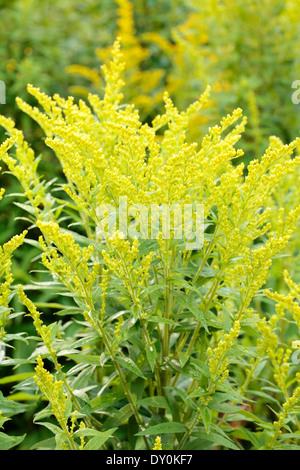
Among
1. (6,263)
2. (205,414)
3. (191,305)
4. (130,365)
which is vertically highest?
(6,263)

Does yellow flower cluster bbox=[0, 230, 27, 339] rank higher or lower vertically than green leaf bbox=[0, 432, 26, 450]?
higher

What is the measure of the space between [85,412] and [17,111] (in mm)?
3050

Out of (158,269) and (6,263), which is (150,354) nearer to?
(158,269)

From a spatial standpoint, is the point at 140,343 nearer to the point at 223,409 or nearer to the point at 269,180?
the point at 223,409

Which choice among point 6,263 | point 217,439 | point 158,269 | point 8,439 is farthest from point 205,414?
point 6,263

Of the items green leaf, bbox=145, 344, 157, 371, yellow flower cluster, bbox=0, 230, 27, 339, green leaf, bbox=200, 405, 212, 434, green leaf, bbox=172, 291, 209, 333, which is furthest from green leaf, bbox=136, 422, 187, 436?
yellow flower cluster, bbox=0, 230, 27, 339

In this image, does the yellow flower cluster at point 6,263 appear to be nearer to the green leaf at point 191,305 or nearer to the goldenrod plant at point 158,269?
the goldenrod plant at point 158,269

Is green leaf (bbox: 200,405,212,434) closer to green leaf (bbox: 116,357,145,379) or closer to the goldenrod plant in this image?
the goldenrod plant

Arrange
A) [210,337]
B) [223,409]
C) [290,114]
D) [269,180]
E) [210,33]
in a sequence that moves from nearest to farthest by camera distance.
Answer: [269,180]
[223,409]
[210,337]
[290,114]
[210,33]

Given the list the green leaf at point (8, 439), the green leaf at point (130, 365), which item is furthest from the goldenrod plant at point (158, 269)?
the green leaf at point (8, 439)

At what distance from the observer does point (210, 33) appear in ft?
14.6

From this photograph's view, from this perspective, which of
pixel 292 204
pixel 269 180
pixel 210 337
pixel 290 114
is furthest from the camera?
pixel 290 114

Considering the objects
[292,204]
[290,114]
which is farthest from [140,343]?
[290,114]

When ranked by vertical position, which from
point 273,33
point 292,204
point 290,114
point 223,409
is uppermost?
point 273,33
